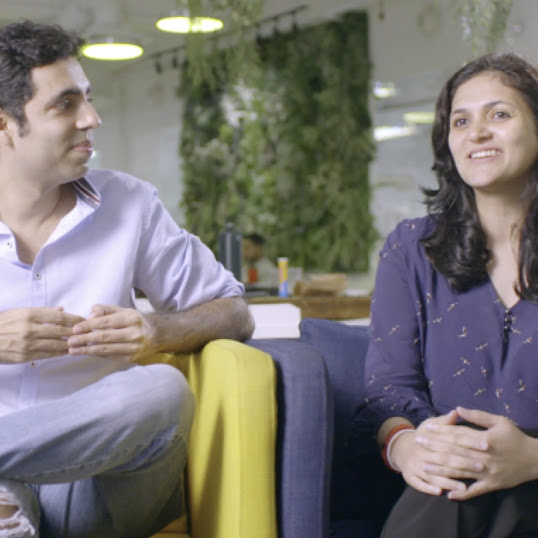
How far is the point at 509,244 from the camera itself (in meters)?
1.48

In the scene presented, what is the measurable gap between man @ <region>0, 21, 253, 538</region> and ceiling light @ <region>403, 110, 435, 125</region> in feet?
13.5

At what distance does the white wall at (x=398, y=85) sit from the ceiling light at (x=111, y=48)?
165 cm

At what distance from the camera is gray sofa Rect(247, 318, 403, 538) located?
1337 mm

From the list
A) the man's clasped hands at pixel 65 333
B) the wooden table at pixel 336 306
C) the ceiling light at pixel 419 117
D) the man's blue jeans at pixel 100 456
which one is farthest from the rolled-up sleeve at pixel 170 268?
the ceiling light at pixel 419 117

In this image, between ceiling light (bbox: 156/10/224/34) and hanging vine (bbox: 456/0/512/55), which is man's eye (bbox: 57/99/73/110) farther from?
hanging vine (bbox: 456/0/512/55)

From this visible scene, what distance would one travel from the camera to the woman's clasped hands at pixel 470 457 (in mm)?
1181

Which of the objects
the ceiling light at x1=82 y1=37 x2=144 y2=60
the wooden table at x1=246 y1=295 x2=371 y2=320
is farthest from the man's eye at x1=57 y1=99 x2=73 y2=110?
the ceiling light at x1=82 y1=37 x2=144 y2=60

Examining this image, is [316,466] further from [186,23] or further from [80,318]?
[186,23]

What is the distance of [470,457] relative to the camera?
119 cm

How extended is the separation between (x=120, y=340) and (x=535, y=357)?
744 mm

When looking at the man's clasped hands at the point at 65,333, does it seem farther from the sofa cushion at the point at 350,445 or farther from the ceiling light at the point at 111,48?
the ceiling light at the point at 111,48

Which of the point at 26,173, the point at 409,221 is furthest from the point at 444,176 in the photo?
the point at 26,173

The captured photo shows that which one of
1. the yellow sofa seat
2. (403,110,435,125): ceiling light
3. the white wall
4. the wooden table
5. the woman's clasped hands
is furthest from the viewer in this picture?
(403,110,435,125): ceiling light

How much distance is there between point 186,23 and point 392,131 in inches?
69.9
